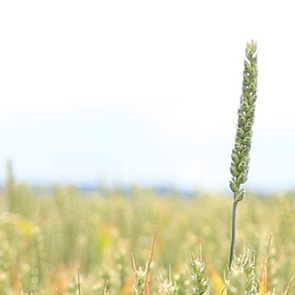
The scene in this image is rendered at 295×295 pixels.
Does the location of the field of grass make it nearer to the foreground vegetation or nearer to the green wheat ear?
the foreground vegetation

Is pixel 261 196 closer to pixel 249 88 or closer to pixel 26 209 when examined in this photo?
pixel 26 209

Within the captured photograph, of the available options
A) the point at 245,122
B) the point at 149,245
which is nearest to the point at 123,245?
the point at 149,245

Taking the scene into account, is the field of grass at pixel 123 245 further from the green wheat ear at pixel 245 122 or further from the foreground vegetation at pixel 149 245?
the green wheat ear at pixel 245 122

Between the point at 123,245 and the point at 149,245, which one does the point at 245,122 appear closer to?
the point at 149,245

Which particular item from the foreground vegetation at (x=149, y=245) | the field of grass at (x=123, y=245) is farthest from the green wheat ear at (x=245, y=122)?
the field of grass at (x=123, y=245)

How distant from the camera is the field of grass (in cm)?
207

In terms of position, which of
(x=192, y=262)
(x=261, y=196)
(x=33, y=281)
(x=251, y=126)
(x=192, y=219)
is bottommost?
(x=261, y=196)

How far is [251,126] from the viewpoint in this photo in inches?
52.5

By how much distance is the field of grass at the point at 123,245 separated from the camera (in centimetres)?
207

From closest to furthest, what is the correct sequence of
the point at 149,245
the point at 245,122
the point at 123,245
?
the point at 245,122, the point at 149,245, the point at 123,245

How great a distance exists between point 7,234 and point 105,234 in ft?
1.82

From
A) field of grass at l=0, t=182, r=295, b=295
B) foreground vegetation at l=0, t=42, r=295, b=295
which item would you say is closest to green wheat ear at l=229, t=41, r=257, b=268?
foreground vegetation at l=0, t=42, r=295, b=295

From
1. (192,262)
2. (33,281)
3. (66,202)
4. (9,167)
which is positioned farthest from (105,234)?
(192,262)

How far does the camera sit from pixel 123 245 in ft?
14.4
